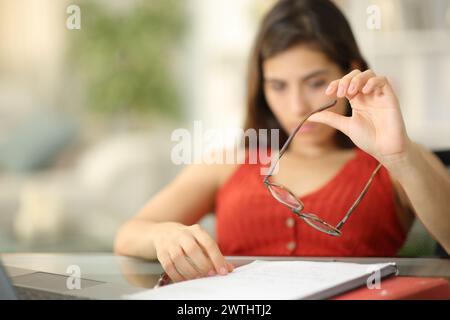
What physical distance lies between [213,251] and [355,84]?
0.19 m

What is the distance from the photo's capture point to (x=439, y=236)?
701 mm

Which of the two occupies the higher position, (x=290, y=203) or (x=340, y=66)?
(x=340, y=66)

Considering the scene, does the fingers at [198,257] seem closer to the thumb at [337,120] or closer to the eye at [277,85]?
the thumb at [337,120]

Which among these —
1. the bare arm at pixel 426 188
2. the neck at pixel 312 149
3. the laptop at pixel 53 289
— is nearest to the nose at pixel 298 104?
the neck at pixel 312 149

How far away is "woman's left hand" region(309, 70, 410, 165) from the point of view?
579mm

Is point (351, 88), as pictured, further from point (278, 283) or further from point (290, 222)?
point (290, 222)

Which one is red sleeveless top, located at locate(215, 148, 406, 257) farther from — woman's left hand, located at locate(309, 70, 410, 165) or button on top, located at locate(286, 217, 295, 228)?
woman's left hand, located at locate(309, 70, 410, 165)

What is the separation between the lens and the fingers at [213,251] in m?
0.54

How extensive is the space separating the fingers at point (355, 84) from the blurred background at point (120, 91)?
5.44ft
